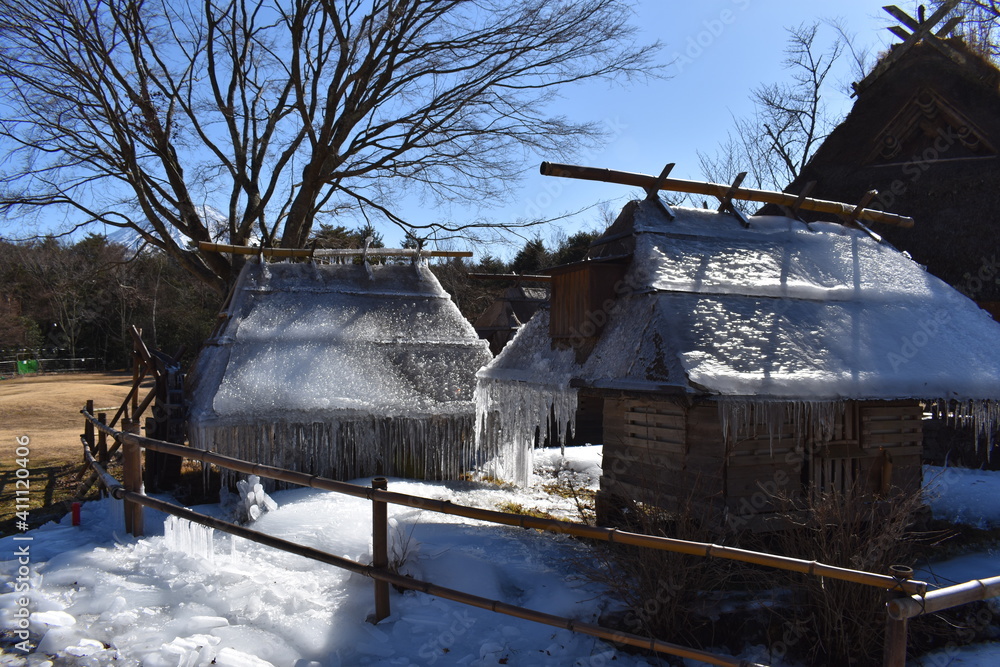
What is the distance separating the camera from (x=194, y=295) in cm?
3338

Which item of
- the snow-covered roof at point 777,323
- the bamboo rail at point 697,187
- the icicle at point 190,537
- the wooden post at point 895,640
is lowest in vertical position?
the icicle at point 190,537

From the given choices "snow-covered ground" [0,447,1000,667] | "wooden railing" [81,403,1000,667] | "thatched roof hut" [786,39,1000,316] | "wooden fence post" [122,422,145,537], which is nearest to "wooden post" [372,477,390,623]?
"wooden railing" [81,403,1000,667]

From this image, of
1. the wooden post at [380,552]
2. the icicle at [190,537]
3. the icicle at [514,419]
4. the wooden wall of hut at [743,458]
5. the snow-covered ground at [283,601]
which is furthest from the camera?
the icicle at [514,419]

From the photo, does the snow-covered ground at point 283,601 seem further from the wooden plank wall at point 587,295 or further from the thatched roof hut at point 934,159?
the thatched roof hut at point 934,159

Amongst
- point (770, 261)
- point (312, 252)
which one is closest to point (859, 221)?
point (770, 261)

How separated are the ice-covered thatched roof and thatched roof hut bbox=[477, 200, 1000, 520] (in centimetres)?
224

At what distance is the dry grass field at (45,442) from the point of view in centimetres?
741

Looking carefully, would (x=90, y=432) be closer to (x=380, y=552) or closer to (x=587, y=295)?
(x=380, y=552)

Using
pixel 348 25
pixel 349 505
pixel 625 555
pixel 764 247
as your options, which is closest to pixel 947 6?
pixel 764 247

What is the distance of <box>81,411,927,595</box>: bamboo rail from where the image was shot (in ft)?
9.43

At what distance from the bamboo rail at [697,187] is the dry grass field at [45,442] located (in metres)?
5.59

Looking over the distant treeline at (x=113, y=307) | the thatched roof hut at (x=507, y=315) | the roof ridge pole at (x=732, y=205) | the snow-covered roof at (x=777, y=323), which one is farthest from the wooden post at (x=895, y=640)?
the distant treeline at (x=113, y=307)

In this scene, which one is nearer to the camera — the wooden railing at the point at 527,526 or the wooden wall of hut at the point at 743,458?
the wooden railing at the point at 527,526

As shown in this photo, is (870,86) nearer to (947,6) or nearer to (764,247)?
(947,6)
